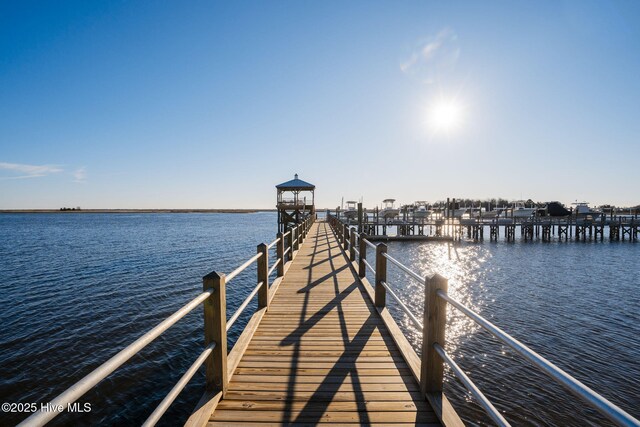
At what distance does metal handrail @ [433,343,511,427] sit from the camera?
1827 millimetres

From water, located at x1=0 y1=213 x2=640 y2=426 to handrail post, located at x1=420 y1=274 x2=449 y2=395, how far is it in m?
3.52

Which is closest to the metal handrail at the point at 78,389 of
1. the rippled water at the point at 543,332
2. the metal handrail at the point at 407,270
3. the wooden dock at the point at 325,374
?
the wooden dock at the point at 325,374

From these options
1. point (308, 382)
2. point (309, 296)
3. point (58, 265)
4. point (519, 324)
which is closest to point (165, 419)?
point (309, 296)

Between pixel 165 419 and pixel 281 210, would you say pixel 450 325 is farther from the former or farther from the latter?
pixel 281 210

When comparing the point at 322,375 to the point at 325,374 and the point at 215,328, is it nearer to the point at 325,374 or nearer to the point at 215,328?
the point at 325,374

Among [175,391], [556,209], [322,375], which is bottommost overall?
[322,375]

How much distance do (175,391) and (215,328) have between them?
0.70m

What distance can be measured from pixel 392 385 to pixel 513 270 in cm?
1802

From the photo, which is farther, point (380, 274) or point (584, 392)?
point (380, 274)

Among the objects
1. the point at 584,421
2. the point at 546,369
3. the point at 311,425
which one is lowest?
the point at 584,421

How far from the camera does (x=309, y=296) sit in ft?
20.9

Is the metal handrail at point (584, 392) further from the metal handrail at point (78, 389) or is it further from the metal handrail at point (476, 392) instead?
the metal handrail at point (78, 389)

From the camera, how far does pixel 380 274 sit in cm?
539

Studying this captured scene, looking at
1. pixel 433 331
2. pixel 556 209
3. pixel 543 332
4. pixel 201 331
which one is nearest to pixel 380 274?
pixel 433 331
